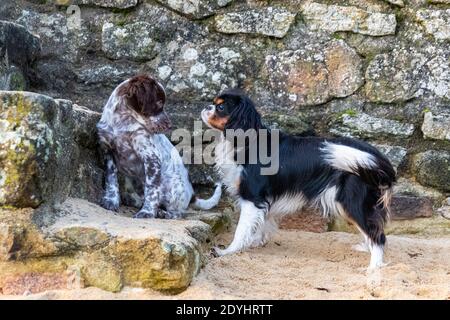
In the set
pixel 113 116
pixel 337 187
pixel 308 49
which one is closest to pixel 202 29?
pixel 308 49

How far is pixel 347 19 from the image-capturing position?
5133mm

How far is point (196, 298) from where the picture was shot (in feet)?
10.1

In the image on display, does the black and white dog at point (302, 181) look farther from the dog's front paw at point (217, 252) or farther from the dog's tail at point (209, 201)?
the dog's tail at point (209, 201)

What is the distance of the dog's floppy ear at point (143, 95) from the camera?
14.2ft

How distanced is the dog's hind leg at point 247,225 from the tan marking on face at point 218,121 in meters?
0.58

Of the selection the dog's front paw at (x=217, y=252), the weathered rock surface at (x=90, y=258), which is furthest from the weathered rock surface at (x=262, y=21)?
the weathered rock surface at (x=90, y=258)

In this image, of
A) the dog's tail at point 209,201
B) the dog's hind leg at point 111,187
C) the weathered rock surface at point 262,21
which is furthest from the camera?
the weathered rock surface at point 262,21

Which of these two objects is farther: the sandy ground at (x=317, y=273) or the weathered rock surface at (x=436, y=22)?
the weathered rock surface at (x=436, y=22)

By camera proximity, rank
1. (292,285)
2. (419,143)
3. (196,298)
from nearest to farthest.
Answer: (196,298) < (292,285) < (419,143)

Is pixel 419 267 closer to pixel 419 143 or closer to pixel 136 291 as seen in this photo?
pixel 419 143

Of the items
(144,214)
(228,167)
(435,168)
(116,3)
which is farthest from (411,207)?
(116,3)

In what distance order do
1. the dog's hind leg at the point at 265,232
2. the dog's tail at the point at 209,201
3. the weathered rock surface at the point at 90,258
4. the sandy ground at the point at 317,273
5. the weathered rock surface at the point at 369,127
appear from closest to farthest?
the weathered rock surface at the point at 90,258 < the sandy ground at the point at 317,273 < the dog's hind leg at the point at 265,232 < the dog's tail at the point at 209,201 < the weathered rock surface at the point at 369,127

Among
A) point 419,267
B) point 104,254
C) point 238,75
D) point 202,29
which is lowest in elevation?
point 419,267
